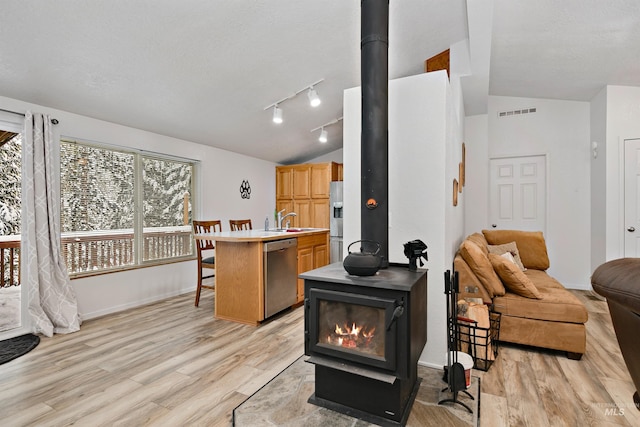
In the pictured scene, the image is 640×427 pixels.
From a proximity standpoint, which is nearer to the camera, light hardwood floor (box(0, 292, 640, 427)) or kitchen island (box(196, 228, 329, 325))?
light hardwood floor (box(0, 292, 640, 427))

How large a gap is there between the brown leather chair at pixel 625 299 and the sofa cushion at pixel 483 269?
5.89ft

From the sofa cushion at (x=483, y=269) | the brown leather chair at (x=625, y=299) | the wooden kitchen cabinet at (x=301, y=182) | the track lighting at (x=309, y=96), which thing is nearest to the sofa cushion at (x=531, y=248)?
the sofa cushion at (x=483, y=269)

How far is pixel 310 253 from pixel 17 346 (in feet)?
9.64

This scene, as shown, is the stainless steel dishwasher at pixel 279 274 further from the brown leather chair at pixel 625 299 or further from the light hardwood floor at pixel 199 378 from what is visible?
the brown leather chair at pixel 625 299

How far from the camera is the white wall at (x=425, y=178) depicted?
221 cm

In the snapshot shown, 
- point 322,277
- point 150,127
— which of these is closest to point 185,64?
point 150,127

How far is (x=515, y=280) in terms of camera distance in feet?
8.71

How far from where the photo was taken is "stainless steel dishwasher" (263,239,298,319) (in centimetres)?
331

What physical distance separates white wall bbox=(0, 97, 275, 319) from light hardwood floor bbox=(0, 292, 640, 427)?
49cm

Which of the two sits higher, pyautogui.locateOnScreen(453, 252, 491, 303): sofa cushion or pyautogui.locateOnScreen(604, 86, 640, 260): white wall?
pyautogui.locateOnScreen(604, 86, 640, 260): white wall

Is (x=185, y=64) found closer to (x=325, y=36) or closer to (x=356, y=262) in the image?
(x=325, y=36)

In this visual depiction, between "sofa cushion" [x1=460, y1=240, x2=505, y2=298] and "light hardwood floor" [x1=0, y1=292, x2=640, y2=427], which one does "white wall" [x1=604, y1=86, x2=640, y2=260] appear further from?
"sofa cushion" [x1=460, y1=240, x2=505, y2=298]

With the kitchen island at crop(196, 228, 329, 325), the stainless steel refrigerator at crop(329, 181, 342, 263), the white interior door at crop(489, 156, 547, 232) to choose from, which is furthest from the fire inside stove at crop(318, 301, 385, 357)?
the white interior door at crop(489, 156, 547, 232)

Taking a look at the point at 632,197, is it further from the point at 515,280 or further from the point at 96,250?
the point at 96,250
